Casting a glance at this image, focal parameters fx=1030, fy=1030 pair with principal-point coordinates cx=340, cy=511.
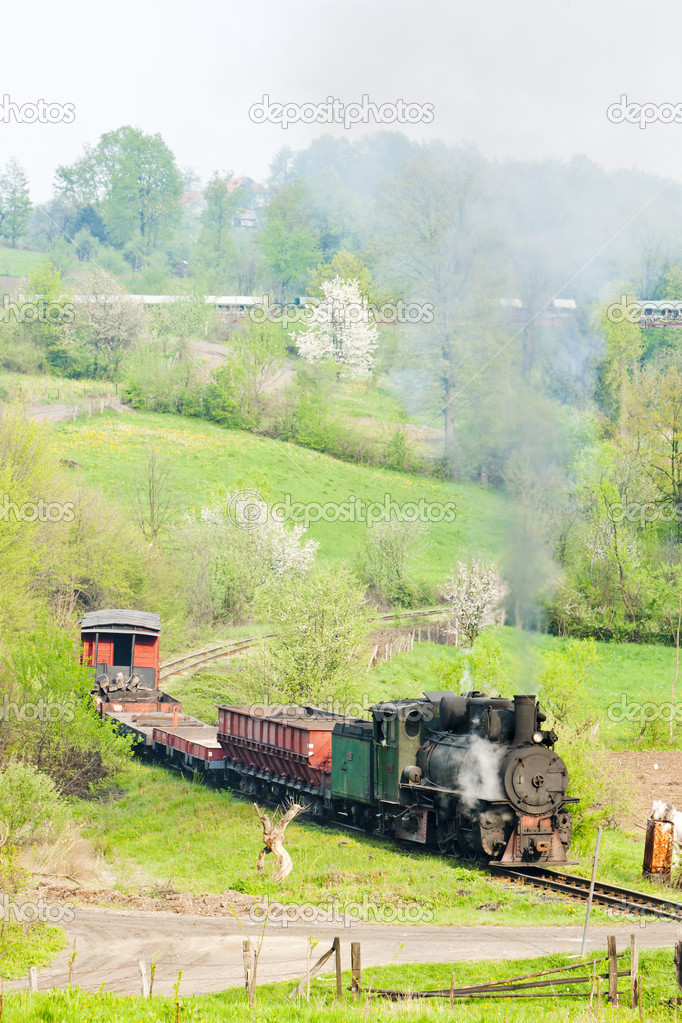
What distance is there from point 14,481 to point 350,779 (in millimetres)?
27711

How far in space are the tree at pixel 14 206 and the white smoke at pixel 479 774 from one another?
16898 centimetres

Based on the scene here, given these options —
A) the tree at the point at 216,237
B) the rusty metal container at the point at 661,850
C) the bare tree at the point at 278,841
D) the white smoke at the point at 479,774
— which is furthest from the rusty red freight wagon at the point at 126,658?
the tree at the point at 216,237

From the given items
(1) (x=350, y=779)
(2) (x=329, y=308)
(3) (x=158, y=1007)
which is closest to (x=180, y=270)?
(2) (x=329, y=308)

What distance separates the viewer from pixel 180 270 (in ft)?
545

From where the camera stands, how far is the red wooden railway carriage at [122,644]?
4388 cm

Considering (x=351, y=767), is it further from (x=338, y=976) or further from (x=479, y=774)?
(x=338, y=976)

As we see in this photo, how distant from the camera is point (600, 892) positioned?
21.1 metres

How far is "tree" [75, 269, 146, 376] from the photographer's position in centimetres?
10138

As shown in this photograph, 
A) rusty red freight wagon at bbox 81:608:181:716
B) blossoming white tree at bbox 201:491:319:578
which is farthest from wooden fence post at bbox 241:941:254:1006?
blossoming white tree at bbox 201:491:319:578

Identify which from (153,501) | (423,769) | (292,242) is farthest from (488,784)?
(292,242)

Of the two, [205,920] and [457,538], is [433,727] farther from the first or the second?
[457,538]

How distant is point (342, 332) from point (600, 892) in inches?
3194

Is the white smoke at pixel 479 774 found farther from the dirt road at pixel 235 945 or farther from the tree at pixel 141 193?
the tree at pixel 141 193

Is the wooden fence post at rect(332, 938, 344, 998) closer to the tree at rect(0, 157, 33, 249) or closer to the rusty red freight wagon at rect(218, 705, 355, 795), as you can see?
the rusty red freight wagon at rect(218, 705, 355, 795)
